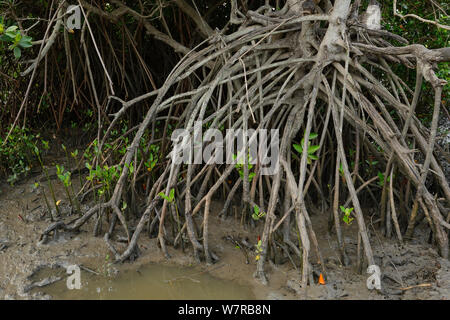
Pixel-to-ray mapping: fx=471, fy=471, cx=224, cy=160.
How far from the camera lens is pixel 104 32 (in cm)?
441

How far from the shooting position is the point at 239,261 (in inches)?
119

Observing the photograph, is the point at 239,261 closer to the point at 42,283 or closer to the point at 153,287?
the point at 153,287

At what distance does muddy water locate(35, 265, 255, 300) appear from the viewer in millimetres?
2701

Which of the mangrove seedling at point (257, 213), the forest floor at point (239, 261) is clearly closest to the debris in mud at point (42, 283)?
the forest floor at point (239, 261)

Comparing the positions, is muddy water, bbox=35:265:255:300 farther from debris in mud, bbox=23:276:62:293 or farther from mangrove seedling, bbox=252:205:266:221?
mangrove seedling, bbox=252:205:266:221

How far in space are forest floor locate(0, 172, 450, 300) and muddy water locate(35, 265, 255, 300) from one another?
0.17ft

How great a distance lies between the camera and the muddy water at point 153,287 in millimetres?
2701

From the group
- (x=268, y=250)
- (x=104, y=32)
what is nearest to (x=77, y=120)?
(x=104, y=32)

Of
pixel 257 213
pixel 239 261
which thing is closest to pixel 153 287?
pixel 239 261

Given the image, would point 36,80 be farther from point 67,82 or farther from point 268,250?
point 268,250

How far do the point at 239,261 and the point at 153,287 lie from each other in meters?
0.58

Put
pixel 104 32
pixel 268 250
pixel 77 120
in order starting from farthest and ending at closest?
pixel 77 120 → pixel 104 32 → pixel 268 250
